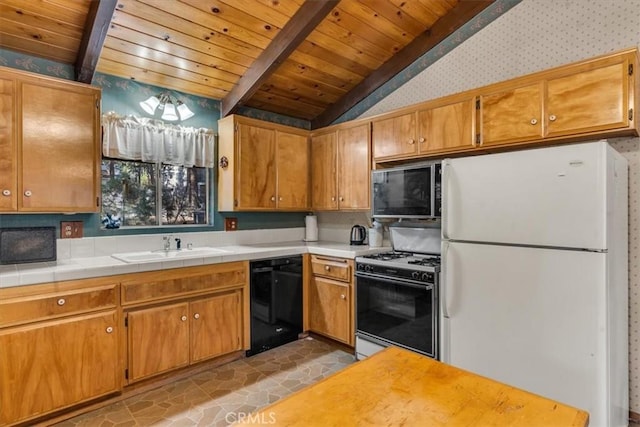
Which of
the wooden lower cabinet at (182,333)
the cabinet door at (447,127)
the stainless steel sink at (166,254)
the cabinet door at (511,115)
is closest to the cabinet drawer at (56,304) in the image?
the wooden lower cabinet at (182,333)

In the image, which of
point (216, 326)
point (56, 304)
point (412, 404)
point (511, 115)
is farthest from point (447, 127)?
point (56, 304)

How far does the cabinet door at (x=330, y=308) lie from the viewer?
3088 mm

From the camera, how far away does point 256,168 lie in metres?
3.43

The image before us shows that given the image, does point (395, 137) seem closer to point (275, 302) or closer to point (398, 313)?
point (398, 313)

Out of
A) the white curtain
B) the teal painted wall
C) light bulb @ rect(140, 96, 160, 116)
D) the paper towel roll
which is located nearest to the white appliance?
the paper towel roll

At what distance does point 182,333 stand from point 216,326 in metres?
0.27

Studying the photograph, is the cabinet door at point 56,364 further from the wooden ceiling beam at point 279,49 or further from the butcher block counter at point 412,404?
→ the wooden ceiling beam at point 279,49

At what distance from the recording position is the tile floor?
2.17 metres

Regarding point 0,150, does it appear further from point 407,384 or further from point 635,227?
point 635,227

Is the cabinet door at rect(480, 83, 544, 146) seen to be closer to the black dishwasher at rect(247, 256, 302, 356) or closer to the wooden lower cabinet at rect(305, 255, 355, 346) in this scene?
the wooden lower cabinet at rect(305, 255, 355, 346)

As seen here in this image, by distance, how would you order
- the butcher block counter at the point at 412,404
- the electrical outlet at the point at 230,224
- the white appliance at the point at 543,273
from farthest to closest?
1. the electrical outlet at the point at 230,224
2. the white appliance at the point at 543,273
3. the butcher block counter at the point at 412,404

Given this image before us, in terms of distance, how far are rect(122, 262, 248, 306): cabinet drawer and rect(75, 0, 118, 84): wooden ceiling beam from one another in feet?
5.26

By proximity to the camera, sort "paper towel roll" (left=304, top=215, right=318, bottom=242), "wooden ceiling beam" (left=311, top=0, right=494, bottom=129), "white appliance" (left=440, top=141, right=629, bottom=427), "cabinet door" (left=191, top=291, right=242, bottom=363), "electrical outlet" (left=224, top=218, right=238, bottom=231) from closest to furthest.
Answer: "white appliance" (left=440, top=141, right=629, bottom=427) < "cabinet door" (left=191, top=291, right=242, bottom=363) < "wooden ceiling beam" (left=311, top=0, right=494, bottom=129) < "electrical outlet" (left=224, top=218, right=238, bottom=231) < "paper towel roll" (left=304, top=215, right=318, bottom=242)

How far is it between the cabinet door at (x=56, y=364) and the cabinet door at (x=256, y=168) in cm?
154
